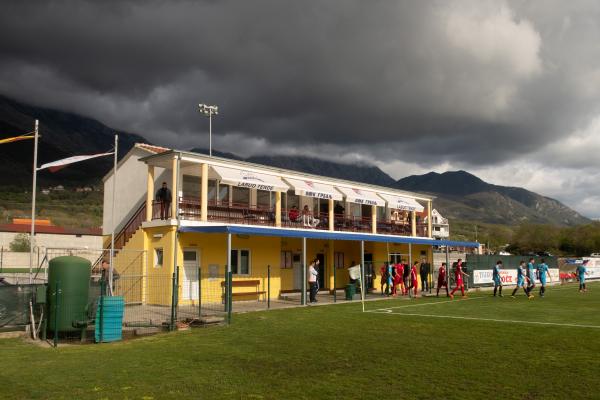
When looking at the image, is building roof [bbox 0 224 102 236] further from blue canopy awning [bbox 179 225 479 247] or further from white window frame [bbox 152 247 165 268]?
blue canopy awning [bbox 179 225 479 247]

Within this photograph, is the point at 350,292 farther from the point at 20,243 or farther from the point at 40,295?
the point at 20,243

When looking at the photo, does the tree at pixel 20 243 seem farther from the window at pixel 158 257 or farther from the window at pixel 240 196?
the window at pixel 158 257

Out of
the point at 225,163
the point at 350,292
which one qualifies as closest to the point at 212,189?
the point at 225,163

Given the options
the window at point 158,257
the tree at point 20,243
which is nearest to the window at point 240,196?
the window at point 158,257

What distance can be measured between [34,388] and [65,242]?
6224 centimetres

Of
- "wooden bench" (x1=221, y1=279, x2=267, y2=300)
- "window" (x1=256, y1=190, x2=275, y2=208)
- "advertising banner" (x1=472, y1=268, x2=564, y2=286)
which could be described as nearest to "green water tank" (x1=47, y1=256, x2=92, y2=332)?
"wooden bench" (x1=221, y1=279, x2=267, y2=300)

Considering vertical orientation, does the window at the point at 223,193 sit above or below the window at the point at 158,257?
above

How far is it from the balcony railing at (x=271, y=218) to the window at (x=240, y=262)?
1.51 meters

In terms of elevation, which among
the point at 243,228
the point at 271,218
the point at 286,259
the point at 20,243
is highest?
the point at 271,218

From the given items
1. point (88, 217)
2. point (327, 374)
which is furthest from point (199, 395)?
point (88, 217)

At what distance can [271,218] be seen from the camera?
27.0m

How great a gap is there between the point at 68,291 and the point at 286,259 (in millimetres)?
14699

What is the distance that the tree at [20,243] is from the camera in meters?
64.5

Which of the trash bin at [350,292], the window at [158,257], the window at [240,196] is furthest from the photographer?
the window at [240,196]
